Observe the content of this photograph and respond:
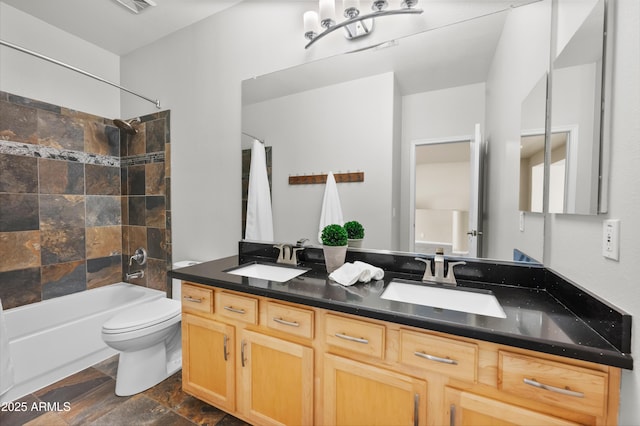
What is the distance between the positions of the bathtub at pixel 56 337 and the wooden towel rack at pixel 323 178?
1773 mm

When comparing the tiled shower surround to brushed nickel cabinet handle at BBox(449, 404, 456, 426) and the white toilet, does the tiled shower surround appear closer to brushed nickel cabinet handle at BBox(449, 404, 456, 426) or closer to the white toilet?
the white toilet

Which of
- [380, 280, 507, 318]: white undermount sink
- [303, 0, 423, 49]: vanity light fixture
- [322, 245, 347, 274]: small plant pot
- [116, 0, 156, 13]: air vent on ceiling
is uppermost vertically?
[116, 0, 156, 13]: air vent on ceiling

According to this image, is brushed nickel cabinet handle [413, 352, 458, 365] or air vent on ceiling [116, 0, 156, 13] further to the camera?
air vent on ceiling [116, 0, 156, 13]

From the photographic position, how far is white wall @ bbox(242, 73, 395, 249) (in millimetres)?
1551

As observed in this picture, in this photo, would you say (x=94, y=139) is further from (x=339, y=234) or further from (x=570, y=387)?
(x=570, y=387)

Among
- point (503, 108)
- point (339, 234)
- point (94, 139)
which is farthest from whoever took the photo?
point (94, 139)

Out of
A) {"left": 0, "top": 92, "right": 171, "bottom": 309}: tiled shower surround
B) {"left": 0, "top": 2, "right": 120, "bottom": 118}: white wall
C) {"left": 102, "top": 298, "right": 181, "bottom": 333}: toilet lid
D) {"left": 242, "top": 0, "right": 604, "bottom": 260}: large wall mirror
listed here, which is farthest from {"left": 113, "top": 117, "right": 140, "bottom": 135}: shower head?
{"left": 102, "top": 298, "right": 181, "bottom": 333}: toilet lid

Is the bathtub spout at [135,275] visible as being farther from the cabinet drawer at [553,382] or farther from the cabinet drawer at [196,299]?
the cabinet drawer at [553,382]

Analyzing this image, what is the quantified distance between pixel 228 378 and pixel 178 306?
80 centimetres

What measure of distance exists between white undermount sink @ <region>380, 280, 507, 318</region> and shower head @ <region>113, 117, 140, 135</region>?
2.73m

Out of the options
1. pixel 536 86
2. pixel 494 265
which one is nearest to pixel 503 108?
pixel 536 86

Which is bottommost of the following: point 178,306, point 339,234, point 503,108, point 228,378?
point 228,378

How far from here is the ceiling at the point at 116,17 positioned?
2.07m

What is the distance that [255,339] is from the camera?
128cm
